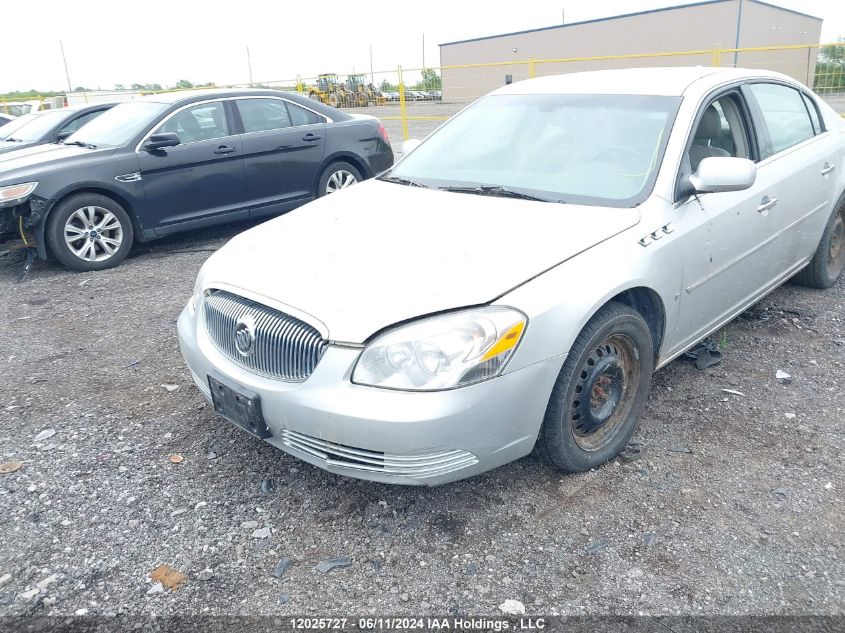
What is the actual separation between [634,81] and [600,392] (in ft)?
5.98

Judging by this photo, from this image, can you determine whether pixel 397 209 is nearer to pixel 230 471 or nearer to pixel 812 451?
pixel 230 471

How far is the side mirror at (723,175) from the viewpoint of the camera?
3.14 metres

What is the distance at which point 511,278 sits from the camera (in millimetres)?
2617

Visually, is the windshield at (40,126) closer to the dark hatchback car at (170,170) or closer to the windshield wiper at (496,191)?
the dark hatchback car at (170,170)

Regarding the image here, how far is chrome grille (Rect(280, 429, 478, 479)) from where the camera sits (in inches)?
98.4

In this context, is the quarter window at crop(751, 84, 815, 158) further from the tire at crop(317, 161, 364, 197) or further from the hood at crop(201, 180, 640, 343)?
the tire at crop(317, 161, 364, 197)

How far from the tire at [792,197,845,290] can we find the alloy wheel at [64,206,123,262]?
6.04 metres

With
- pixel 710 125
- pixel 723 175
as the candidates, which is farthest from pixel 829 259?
pixel 723 175

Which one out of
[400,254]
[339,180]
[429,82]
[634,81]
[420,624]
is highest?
[634,81]

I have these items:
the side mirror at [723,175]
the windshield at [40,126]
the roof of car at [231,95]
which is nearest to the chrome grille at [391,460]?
the side mirror at [723,175]

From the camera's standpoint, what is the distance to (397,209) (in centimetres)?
340

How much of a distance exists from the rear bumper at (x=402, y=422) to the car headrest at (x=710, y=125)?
173 cm

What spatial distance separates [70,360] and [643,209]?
145 inches

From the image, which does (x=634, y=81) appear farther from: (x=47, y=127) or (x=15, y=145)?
(x=47, y=127)
